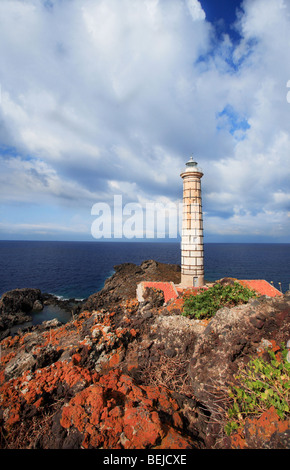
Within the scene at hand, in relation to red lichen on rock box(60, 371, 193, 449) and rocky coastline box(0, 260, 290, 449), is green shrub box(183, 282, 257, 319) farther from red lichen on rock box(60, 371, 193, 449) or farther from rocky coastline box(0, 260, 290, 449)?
red lichen on rock box(60, 371, 193, 449)

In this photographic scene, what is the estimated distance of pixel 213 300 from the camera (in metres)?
9.09

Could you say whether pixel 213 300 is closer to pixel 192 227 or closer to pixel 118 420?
pixel 118 420

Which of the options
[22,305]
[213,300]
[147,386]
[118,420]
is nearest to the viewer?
[118,420]

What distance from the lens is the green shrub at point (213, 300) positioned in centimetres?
869

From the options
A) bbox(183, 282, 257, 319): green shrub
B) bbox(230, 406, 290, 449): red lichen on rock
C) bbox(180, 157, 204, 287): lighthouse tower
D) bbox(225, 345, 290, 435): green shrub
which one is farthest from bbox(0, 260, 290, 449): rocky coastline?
bbox(180, 157, 204, 287): lighthouse tower

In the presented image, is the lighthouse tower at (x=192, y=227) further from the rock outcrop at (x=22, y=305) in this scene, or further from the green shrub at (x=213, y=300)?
the rock outcrop at (x=22, y=305)

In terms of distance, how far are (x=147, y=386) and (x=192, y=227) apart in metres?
15.1

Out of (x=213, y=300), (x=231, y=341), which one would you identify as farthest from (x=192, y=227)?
(x=231, y=341)

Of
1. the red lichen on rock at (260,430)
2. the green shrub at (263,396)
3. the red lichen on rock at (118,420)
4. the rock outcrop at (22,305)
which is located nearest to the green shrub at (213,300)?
the green shrub at (263,396)

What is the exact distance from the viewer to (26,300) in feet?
101

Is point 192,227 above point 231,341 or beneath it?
above

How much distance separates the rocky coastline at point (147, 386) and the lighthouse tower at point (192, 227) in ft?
31.5

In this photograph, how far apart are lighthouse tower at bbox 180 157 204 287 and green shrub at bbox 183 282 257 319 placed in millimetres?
8983
